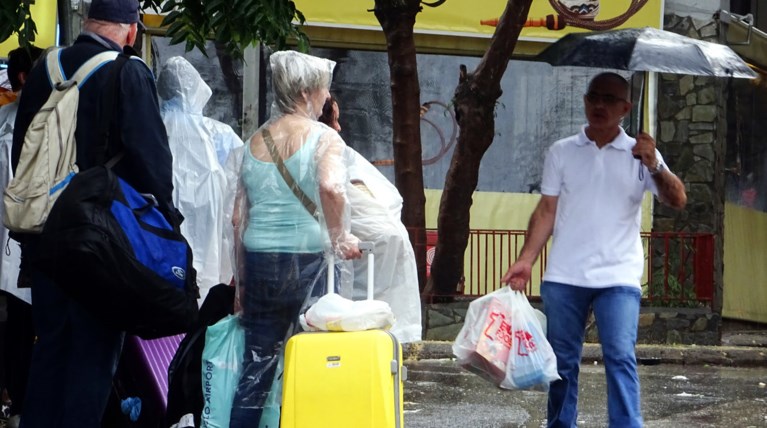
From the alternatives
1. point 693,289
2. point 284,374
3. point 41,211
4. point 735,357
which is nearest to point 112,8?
point 41,211

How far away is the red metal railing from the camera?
1515 centimetres

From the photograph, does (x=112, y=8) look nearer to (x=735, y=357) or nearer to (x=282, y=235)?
(x=282, y=235)

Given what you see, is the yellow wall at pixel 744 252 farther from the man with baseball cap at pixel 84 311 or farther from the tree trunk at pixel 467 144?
the man with baseball cap at pixel 84 311

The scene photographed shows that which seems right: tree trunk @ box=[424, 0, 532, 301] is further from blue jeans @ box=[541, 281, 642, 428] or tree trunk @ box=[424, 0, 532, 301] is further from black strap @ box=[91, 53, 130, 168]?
black strap @ box=[91, 53, 130, 168]

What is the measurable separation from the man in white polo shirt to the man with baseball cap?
200 centimetres

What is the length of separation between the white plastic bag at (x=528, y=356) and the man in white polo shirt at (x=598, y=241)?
17 cm

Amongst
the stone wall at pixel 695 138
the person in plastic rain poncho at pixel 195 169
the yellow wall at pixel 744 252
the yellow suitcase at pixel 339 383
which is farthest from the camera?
the yellow wall at pixel 744 252

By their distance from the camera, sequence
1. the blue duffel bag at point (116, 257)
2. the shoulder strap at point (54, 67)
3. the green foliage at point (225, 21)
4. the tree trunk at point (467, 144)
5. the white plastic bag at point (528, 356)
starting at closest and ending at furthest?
the blue duffel bag at point (116, 257)
the shoulder strap at point (54, 67)
the white plastic bag at point (528, 356)
the green foliage at point (225, 21)
the tree trunk at point (467, 144)

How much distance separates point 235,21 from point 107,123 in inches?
92.0


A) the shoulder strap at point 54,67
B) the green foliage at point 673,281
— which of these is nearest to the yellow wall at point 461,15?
the green foliage at point 673,281

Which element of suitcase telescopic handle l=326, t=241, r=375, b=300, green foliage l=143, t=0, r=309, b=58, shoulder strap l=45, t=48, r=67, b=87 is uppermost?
green foliage l=143, t=0, r=309, b=58

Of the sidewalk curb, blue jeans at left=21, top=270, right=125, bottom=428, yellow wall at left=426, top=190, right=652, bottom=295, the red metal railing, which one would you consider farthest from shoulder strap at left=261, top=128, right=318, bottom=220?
yellow wall at left=426, top=190, right=652, bottom=295

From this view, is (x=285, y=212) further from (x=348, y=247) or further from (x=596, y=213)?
(x=596, y=213)

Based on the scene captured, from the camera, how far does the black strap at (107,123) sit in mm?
5215
